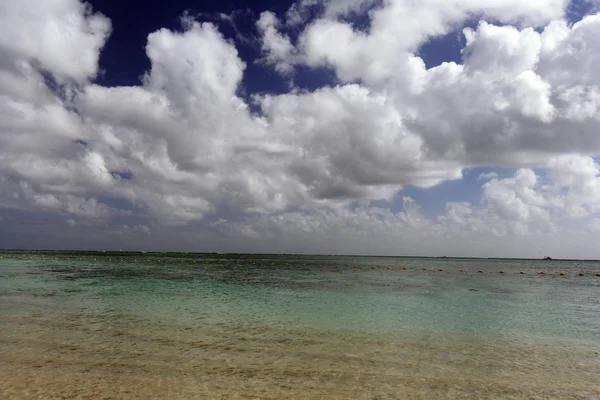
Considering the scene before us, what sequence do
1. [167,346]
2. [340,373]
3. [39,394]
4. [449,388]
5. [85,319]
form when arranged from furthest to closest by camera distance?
1. [85,319]
2. [167,346]
3. [340,373]
4. [449,388]
5. [39,394]

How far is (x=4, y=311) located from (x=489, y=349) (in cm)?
2171

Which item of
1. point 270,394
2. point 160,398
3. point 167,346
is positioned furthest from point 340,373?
point 167,346

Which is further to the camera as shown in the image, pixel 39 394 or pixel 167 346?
pixel 167 346

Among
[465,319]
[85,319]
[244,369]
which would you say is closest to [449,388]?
[244,369]

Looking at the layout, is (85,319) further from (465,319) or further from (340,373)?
(465,319)

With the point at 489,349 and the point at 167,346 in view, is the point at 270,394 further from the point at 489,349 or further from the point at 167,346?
the point at 489,349

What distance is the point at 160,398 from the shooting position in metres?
7.76

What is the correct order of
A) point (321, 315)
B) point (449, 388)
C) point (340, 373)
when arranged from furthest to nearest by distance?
point (321, 315) < point (340, 373) < point (449, 388)

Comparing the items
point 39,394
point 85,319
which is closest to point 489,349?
point 39,394

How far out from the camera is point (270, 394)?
26.9 feet

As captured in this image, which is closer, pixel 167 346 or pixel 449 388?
pixel 449 388

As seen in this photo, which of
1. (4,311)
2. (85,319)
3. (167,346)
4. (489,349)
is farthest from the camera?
(4,311)

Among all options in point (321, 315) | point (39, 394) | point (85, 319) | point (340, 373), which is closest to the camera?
point (39, 394)

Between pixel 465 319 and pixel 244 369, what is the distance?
14.0m
